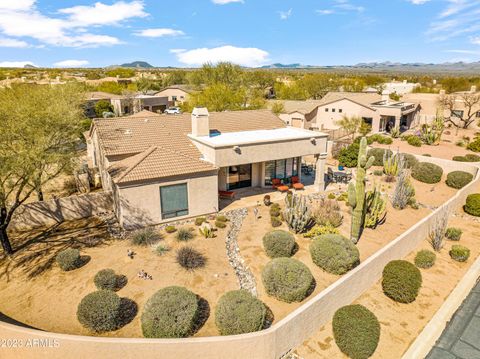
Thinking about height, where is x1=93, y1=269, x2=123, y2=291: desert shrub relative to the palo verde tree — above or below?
below

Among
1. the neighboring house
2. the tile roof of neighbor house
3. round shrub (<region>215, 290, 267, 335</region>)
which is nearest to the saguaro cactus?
round shrub (<region>215, 290, 267, 335</region>)

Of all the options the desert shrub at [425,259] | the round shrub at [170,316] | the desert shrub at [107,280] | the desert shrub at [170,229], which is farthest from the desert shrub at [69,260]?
the desert shrub at [425,259]

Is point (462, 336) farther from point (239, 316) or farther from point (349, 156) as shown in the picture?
point (349, 156)

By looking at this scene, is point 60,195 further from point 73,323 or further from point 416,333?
point 416,333

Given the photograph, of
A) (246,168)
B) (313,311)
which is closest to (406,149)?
(246,168)

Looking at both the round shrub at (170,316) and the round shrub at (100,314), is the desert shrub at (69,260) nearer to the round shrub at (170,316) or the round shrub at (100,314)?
the round shrub at (100,314)

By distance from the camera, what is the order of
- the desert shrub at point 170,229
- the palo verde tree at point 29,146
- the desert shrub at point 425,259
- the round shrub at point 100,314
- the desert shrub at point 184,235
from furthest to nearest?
the desert shrub at point 170,229 → the desert shrub at point 184,235 → the desert shrub at point 425,259 → the palo verde tree at point 29,146 → the round shrub at point 100,314

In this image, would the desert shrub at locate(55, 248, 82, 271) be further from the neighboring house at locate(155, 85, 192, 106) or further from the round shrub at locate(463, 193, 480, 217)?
the neighboring house at locate(155, 85, 192, 106)
